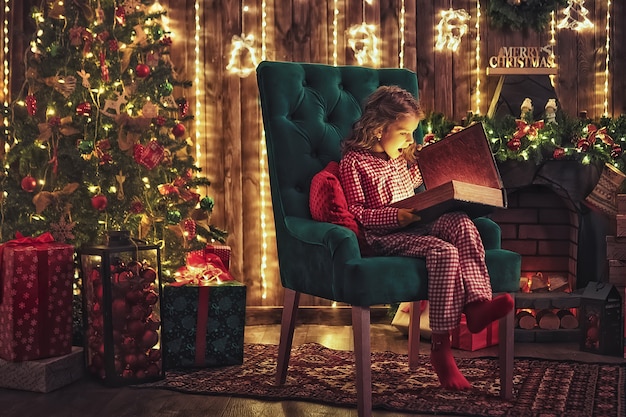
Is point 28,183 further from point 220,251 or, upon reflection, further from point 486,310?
point 486,310

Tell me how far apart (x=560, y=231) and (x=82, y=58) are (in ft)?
Result: 7.65

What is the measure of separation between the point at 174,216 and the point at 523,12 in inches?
78.1

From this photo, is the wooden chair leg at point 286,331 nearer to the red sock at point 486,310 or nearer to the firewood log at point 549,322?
the red sock at point 486,310

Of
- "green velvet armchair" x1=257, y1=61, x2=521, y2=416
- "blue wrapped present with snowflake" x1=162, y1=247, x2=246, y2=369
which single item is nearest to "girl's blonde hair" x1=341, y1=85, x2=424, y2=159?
"green velvet armchair" x1=257, y1=61, x2=521, y2=416

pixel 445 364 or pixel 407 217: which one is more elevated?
pixel 407 217

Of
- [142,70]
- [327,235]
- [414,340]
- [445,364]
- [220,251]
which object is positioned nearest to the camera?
[327,235]

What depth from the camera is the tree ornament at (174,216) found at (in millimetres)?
3379

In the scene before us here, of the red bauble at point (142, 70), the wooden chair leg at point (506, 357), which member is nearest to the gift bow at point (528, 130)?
the wooden chair leg at point (506, 357)

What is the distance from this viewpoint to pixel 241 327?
3.15 meters

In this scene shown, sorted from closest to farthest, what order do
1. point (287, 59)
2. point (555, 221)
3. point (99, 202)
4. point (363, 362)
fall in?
1. point (363, 362)
2. point (99, 202)
3. point (555, 221)
4. point (287, 59)

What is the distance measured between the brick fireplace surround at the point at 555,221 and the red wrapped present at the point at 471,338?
22.4 inches

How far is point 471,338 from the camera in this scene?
11.1ft

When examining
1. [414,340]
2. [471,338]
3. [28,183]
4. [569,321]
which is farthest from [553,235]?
[28,183]

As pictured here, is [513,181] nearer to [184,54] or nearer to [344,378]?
[344,378]
